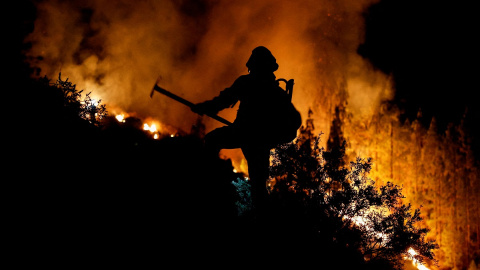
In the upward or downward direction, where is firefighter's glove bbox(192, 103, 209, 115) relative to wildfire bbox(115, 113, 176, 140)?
downward

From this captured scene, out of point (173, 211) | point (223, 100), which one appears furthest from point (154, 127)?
point (223, 100)

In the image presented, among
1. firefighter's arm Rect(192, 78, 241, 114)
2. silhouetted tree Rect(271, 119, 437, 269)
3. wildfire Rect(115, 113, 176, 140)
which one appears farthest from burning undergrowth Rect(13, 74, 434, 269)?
wildfire Rect(115, 113, 176, 140)

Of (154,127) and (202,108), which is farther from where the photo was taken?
A: (154,127)

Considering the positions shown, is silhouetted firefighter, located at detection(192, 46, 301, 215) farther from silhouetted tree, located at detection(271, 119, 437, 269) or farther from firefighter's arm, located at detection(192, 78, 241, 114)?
silhouetted tree, located at detection(271, 119, 437, 269)

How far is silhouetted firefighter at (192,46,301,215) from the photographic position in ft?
14.3

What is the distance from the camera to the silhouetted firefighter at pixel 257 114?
4.36 meters

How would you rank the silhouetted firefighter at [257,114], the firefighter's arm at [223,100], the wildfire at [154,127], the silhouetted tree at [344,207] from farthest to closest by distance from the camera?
the wildfire at [154,127], the silhouetted tree at [344,207], the firefighter's arm at [223,100], the silhouetted firefighter at [257,114]

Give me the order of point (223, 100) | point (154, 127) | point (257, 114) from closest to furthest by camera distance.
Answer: point (257, 114) → point (223, 100) → point (154, 127)

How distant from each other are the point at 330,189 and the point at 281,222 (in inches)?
115

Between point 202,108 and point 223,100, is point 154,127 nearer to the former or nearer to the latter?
point 202,108

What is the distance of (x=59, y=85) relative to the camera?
481 inches

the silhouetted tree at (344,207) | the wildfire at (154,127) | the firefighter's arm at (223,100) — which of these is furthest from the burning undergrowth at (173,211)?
the wildfire at (154,127)

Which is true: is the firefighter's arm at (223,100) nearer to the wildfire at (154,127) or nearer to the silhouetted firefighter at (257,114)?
the silhouetted firefighter at (257,114)

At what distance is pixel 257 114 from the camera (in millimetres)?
4402
